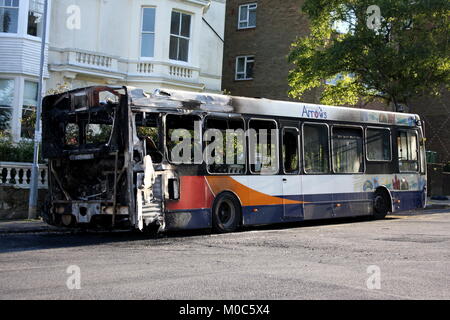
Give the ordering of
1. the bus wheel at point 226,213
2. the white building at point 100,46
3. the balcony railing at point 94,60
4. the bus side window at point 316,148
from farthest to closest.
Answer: the balcony railing at point 94,60 < the white building at point 100,46 < the bus side window at point 316,148 < the bus wheel at point 226,213

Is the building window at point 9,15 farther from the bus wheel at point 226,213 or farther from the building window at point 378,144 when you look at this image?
the building window at point 378,144

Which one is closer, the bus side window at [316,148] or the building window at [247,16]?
the bus side window at [316,148]

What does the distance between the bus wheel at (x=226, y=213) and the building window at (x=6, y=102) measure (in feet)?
34.0

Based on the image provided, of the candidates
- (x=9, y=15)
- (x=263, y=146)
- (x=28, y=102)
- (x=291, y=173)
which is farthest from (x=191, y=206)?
(x=9, y=15)

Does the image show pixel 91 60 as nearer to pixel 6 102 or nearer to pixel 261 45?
pixel 6 102

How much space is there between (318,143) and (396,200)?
3.68m

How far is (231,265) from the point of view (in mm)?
8828

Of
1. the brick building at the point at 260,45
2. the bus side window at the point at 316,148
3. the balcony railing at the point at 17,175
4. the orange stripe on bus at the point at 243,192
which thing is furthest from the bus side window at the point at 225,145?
the brick building at the point at 260,45

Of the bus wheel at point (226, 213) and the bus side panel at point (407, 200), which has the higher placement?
the bus side panel at point (407, 200)

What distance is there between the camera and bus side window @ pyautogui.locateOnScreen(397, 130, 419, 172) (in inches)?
711

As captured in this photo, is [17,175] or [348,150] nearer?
[17,175]

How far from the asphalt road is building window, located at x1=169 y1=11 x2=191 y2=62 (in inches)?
485

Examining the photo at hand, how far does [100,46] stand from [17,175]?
8.63 meters

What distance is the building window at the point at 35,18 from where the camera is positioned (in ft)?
69.7
